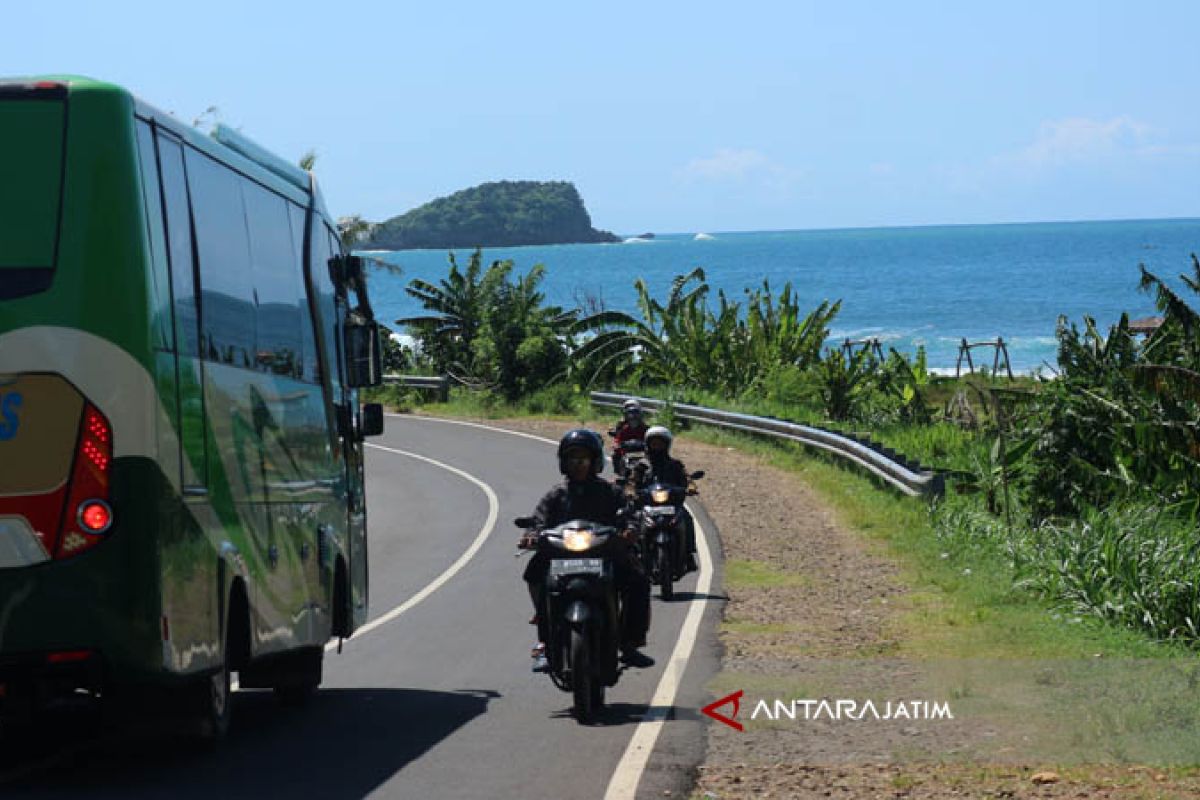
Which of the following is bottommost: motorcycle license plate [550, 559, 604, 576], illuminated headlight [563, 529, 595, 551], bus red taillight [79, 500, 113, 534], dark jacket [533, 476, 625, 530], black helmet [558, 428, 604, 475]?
motorcycle license plate [550, 559, 604, 576]

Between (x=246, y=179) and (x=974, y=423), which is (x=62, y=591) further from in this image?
(x=974, y=423)

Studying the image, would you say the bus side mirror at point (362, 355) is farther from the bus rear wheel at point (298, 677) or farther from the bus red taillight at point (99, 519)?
the bus red taillight at point (99, 519)

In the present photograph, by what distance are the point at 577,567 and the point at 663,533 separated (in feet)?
25.2

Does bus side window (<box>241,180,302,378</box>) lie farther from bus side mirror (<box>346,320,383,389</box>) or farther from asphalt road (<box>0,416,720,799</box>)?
asphalt road (<box>0,416,720,799</box>)

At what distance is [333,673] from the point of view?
15727 millimetres

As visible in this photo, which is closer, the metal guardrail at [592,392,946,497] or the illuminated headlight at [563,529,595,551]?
the illuminated headlight at [563,529,595,551]

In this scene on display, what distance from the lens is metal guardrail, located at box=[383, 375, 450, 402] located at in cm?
5638

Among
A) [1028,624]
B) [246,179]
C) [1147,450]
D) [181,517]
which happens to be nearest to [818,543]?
[1147,450]

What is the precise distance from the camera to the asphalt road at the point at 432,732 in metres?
9.74

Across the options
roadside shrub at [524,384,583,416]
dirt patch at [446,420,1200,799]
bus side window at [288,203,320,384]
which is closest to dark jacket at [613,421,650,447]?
dirt patch at [446,420,1200,799]

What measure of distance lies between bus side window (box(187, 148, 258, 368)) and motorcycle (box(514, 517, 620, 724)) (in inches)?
88.5

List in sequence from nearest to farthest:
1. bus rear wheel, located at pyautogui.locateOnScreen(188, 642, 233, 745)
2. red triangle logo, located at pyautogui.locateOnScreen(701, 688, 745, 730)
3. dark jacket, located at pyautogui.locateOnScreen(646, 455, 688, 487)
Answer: bus rear wheel, located at pyautogui.locateOnScreen(188, 642, 233, 745) → red triangle logo, located at pyautogui.locateOnScreen(701, 688, 745, 730) → dark jacket, located at pyautogui.locateOnScreen(646, 455, 688, 487)

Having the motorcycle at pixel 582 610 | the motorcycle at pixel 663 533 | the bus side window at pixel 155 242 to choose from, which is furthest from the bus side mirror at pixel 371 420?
the bus side window at pixel 155 242

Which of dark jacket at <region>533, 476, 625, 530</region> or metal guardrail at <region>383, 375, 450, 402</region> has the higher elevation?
dark jacket at <region>533, 476, 625, 530</region>
